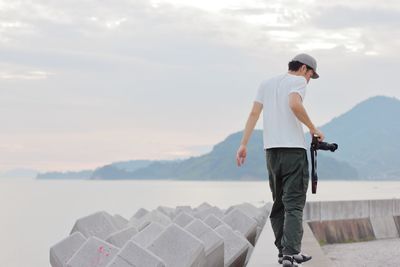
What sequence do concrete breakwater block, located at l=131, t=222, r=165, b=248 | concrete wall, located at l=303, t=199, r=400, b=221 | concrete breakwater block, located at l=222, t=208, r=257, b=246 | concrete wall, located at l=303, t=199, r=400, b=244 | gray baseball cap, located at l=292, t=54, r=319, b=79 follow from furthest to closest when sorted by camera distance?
concrete wall, located at l=303, t=199, r=400, b=221, concrete wall, located at l=303, t=199, r=400, b=244, concrete breakwater block, located at l=222, t=208, r=257, b=246, concrete breakwater block, located at l=131, t=222, r=165, b=248, gray baseball cap, located at l=292, t=54, r=319, b=79

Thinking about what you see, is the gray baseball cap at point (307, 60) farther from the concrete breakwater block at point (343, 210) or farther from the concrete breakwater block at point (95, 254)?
the concrete breakwater block at point (343, 210)

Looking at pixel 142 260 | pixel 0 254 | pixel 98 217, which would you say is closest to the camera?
pixel 142 260

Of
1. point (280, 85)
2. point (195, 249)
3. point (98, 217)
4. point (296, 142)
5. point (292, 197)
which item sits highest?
point (280, 85)

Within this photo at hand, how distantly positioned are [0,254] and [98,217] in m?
27.2

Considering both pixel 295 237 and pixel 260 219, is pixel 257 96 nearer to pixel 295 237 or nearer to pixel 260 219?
pixel 295 237

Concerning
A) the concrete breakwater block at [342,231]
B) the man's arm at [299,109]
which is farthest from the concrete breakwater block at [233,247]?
the concrete breakwater block at [342,231]

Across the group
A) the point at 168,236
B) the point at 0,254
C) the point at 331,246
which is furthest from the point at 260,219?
the point at 0,254

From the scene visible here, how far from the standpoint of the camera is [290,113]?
6168 mm

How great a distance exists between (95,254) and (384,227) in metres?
7.66

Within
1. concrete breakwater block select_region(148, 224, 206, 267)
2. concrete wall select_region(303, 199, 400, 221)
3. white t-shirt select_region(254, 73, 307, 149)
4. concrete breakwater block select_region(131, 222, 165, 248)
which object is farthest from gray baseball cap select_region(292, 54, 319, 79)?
concrete wall select_region(303, 199, 400, 221)

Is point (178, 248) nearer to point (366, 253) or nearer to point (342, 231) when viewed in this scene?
point (366, 253)

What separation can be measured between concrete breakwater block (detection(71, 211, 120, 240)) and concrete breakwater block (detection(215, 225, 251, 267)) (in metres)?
2.61

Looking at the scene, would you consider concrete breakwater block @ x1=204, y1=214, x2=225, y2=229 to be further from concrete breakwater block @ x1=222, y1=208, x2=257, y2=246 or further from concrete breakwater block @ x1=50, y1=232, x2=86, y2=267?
concrete breakwater block @ x1=50, y1=232, x2=86, y2=267

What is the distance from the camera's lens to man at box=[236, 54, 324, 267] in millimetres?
6074
